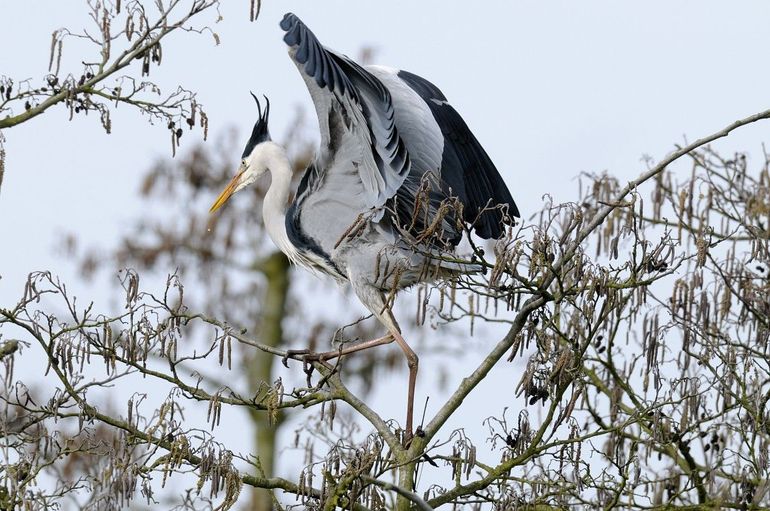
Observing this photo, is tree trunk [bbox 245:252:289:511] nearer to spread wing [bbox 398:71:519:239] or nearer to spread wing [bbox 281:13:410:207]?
spread wing [bbox 398:71:519:239]

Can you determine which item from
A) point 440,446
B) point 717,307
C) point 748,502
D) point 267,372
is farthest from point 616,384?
point 267,372

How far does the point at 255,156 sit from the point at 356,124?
5.87 feet

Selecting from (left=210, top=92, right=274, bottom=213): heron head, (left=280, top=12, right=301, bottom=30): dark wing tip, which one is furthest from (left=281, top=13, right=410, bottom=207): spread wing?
(left=210, top=92, right=274, bottom=213): heron head

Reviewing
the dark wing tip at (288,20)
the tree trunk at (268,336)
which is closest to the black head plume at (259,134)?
the dark wing tip at (288,20)

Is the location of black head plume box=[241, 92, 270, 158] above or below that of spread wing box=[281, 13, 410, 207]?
above

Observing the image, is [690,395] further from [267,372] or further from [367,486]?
[267,372]

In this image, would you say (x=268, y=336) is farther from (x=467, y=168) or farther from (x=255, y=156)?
(x=467, y=168)

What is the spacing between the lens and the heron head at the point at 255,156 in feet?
26.7

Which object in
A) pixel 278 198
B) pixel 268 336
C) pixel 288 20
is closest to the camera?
pixel 288 20

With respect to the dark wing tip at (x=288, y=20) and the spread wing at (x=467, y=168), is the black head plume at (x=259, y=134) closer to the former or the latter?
the spread wing at (x=467, y=168)

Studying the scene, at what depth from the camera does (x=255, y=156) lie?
26.8ft

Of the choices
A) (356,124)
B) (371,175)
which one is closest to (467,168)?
(371,175)

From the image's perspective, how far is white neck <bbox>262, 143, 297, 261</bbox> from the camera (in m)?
7.84

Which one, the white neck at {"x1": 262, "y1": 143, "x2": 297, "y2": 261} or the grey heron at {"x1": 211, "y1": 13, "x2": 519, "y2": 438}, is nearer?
the grey heron at {"x1": 211, "y1": 13, "x2": 519, "y2": 438}
